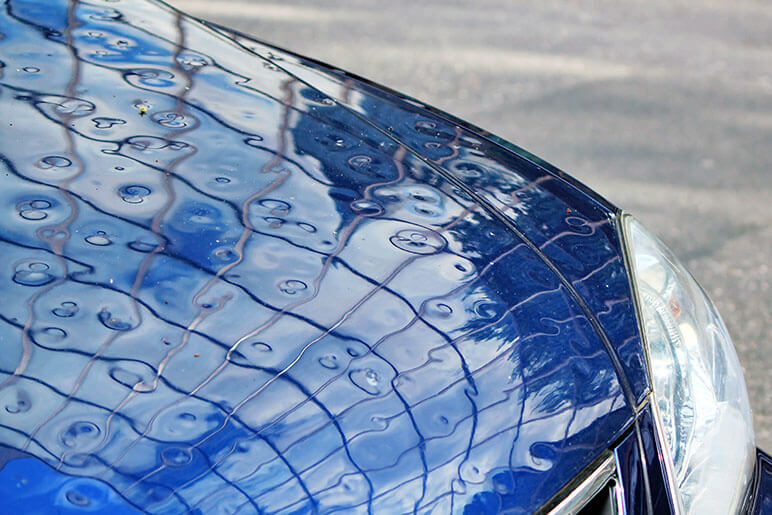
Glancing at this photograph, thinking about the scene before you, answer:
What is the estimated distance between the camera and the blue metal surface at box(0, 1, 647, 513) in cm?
118

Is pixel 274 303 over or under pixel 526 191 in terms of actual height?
under

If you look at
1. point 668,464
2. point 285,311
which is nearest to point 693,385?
point 668,464

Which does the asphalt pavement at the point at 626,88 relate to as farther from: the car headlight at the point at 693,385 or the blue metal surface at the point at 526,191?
the blue metal surface at the point at 526,191

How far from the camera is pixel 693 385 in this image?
167 cm

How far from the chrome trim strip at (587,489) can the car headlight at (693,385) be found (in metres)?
0.17

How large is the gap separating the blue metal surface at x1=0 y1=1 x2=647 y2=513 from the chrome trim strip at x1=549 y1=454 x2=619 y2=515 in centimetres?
2

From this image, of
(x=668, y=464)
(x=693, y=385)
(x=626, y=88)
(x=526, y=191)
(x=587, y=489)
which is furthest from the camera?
(x=626, y=88)

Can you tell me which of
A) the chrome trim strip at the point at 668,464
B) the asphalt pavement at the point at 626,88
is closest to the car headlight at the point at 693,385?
the chrome trim strip at the point at 668,464

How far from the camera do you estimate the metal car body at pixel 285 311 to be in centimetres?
118

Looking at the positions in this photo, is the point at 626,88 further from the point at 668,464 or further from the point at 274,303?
the point at 274,303

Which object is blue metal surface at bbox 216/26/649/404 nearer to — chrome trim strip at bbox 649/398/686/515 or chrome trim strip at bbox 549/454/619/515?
chrome trim strip at bbox 649/398/686/515

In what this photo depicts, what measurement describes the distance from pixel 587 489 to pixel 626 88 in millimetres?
4107

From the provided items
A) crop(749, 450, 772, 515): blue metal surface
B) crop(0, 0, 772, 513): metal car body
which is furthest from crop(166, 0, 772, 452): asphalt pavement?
crop(0, 0, 772, 513): metal car body

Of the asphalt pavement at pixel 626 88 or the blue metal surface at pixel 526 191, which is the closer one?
the blue metal surface at pixel 526 191
